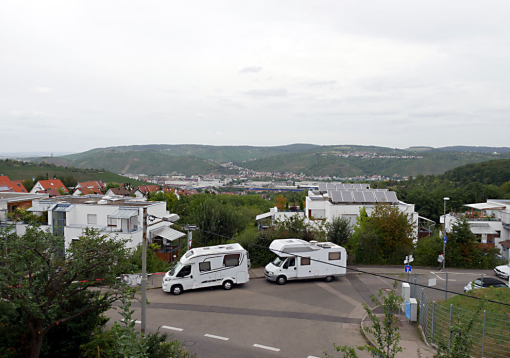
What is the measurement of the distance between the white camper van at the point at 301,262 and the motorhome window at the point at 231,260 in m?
2.27

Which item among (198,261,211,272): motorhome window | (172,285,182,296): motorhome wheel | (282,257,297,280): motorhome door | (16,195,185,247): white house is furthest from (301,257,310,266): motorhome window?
(16,195,185,247): white house

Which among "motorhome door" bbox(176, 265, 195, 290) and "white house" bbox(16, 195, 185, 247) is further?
"white house" bbox(16, 195, 185, 247)

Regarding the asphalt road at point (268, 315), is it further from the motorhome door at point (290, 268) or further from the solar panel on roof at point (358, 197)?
the solar panel on roof at point (358, 197)

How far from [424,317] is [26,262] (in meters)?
13.8

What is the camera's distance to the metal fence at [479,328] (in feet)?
35.5

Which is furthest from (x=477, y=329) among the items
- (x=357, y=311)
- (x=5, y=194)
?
(x=5, y=194)

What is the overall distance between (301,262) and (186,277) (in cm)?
638

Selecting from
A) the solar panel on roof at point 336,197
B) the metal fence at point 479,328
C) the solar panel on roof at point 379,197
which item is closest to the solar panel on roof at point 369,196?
the solar panel on roof at point 379,197

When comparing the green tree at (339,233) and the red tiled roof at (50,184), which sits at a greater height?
the green tree at (339,233)

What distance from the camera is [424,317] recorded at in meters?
13.6

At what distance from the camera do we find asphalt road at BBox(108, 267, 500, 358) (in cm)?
1252

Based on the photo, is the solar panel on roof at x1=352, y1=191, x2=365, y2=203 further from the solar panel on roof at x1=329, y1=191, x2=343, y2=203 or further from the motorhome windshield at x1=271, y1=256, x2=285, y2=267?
the motorhome windshield at x1=271, y1=256, x2=285, y2=267

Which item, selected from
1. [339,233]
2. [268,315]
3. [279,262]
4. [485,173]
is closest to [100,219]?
[279,262]

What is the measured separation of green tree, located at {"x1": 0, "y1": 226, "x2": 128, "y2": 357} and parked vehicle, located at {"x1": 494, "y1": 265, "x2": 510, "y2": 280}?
893 inches
